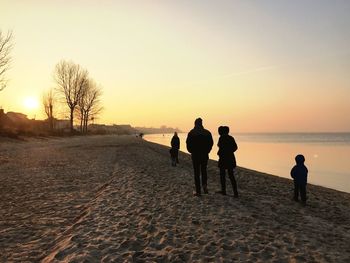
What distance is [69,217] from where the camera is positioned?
30.5 feet

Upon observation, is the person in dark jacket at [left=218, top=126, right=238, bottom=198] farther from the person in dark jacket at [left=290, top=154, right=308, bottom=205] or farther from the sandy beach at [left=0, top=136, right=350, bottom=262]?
the person in dark jacket at [left=290, top=154, right=308, bottom=205]

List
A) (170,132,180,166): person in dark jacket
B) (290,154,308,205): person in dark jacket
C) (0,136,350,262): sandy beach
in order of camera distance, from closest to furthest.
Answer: (0,136,350,262): sandy beach < (290,154,308,205): person in dark jacket < (170,132,180,166): person in dark jacket

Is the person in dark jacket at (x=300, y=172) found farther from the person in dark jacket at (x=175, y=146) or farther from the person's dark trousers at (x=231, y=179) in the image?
the person in dark jacket at (x=175, y=146)

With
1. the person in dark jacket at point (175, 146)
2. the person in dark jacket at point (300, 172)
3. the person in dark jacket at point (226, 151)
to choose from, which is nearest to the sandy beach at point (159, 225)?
the person in dark jacket at point (300, 172)

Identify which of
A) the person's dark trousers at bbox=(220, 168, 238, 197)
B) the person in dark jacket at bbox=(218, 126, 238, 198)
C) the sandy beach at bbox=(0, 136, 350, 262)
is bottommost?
the sandy beach at bbox=(0, 136, 350, 262)

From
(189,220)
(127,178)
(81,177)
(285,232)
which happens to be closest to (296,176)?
(285,232)

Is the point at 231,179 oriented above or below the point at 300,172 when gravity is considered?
below

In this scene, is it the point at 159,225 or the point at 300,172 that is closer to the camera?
the point at 159,225

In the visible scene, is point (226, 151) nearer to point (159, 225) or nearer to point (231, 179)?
point (231, 179)

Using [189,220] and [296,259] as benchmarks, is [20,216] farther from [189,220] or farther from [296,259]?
[296,259]

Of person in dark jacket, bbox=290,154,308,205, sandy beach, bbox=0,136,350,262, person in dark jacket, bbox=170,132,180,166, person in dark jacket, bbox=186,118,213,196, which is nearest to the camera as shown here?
sandy beach, bbox=0,136,350,262

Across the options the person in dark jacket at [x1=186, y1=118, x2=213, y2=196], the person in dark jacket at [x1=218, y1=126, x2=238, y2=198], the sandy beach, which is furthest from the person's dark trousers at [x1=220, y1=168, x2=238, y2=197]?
the person in dark jacket at [x1=186, y1=118, x2=213, y2=196]

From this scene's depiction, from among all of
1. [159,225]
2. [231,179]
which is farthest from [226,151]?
[159,225]

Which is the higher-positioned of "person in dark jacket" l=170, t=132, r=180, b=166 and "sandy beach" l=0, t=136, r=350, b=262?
"person in dark jacket" l=170, t=132, r=180, b=166
